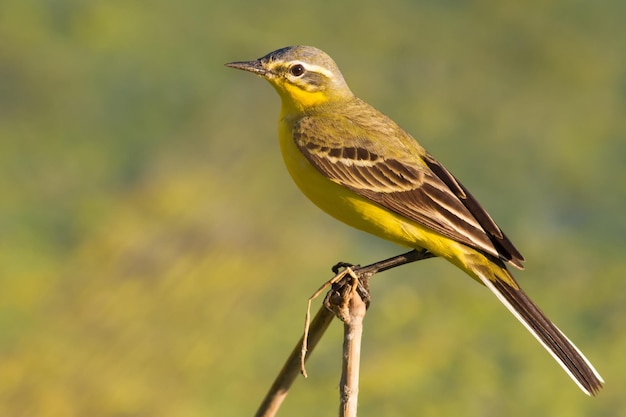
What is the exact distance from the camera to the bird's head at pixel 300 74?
5145 millimetres

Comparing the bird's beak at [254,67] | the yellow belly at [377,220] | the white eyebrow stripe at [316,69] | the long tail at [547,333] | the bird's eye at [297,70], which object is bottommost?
the long tail at [547,333]

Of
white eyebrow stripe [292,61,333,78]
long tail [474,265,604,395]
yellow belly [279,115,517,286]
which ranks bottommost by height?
long tail [474,265,604,395]

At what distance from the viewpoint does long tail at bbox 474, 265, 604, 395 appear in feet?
14.7

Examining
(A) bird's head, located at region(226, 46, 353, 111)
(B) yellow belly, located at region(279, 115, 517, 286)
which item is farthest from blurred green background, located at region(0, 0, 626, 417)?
(A) bird's head, located at region(226, 46, 353, 111)

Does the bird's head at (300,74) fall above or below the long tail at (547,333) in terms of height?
above

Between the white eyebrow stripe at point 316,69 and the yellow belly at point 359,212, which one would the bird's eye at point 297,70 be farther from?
the yellow belly at point 359,212

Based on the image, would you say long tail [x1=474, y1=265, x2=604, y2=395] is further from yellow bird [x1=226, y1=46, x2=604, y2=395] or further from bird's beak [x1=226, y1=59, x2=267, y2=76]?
bird's beak [x1=226, y1=59, x2=267, y2=76]

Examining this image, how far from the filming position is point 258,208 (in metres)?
7.13

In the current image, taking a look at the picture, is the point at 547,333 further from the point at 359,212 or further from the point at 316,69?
the point at 316,69

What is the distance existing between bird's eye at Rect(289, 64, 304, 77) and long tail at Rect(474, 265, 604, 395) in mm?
1238

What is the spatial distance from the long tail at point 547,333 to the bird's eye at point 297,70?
1238 millimetres

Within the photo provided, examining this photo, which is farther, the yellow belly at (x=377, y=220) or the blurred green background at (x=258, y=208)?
the blurred green background at (x=258, y=208)

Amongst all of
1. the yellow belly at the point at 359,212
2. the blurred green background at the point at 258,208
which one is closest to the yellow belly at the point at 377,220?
the yellow belly at the point at 359,212

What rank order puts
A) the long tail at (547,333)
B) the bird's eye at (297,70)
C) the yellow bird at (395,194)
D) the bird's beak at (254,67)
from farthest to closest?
the bird's eye at (297,70)
the bird's beak at (254,67)
the yellow bird at (395,194)
the long tail at (547,333)
